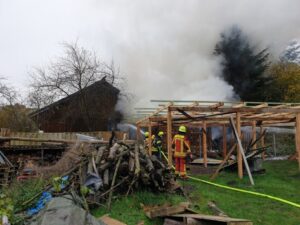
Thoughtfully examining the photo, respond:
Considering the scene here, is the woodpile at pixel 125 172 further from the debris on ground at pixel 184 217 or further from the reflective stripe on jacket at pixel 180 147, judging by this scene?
the reflective stripe on jacket at pixel 180 147

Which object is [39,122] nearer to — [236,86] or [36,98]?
[36,98]

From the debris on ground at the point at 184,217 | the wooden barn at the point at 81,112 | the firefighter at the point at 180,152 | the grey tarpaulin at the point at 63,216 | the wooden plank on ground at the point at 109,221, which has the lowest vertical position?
the wooden plank on ground at the point at 109,221

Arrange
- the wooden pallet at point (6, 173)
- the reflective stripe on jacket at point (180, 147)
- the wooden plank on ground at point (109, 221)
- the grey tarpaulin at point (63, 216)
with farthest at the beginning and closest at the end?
1. the reflective stripe on jacket at point (180, 147)
2. the wooden pallet at point (6, 173)
3. the wooden plank on ground at point (109, 221)
4. the grey tarpaulin at point (63, 216)

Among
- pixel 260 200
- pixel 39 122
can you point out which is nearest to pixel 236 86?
pixel 39 122

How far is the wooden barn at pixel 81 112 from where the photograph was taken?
30.3 meters

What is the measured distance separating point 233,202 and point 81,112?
2314 centimetres

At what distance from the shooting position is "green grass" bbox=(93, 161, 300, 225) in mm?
7497

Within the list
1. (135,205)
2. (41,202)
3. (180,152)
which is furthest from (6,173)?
(135,205)

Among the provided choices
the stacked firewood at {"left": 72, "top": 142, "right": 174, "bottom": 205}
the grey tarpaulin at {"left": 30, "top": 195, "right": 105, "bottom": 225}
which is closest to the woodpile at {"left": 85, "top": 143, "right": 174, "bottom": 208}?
the stacked firewood at {"left": 72, "top": 142, "right": 174, "bottom": 205}

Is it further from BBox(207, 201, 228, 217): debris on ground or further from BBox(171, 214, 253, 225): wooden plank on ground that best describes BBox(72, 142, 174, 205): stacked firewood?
BBox(171, 214, 253, 225): wooden plank on ground

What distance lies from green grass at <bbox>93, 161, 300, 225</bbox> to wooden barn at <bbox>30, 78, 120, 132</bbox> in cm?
1992

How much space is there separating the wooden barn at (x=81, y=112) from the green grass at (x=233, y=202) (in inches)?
784

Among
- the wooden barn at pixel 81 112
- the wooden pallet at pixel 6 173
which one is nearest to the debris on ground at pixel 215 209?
the wooden pallet at pixel 6 173

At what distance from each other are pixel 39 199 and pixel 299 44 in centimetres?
3408
